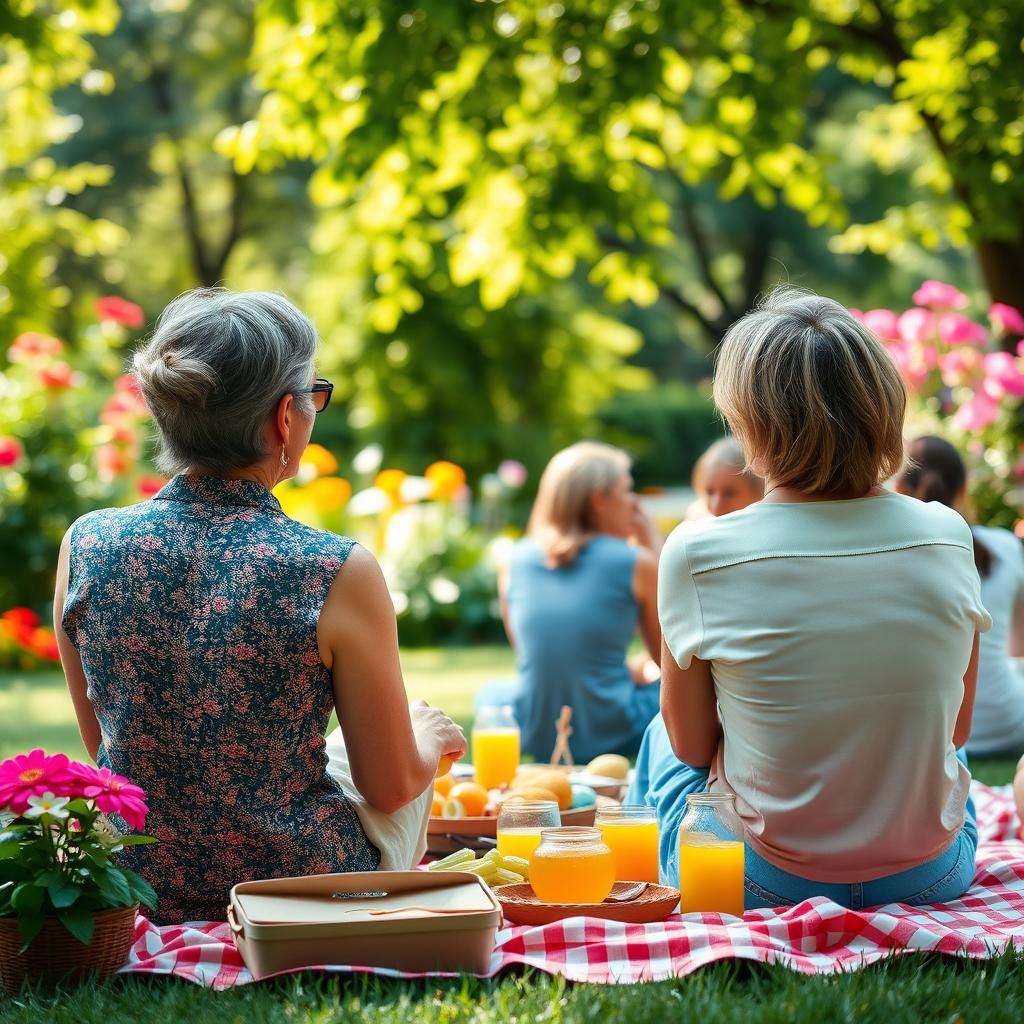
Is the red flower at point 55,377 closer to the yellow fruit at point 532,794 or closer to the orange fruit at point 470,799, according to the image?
the orange fruit at point 470,799

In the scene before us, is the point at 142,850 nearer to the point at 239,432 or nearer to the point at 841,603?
the point at 239,432

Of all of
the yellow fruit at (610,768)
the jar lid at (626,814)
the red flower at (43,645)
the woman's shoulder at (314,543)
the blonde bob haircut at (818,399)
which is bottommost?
the red flower at (43,645)

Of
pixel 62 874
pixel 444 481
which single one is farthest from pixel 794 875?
pixel 444 481

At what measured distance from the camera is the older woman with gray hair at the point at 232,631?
2477 millimetres

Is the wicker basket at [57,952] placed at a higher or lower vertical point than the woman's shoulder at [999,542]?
lower

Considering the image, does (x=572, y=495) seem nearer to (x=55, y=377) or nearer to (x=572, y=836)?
(x=572, y=836)

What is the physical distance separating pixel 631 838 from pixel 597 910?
33 cm

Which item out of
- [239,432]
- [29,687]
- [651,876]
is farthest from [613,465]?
[29,687]

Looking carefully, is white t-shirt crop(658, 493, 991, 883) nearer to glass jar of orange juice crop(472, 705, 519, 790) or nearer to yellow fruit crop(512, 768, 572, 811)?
yellow fruit crop(512, 768, 572, 811)

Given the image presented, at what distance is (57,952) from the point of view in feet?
7.80

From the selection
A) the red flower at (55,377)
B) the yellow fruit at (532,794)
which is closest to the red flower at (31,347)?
the red flower at (55,377)

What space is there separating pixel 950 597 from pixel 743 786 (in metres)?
0.55

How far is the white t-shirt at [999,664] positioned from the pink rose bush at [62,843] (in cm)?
332

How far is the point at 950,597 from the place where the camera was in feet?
8.46
